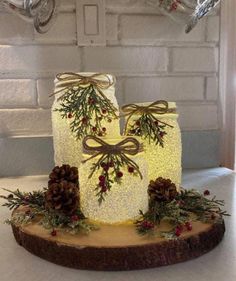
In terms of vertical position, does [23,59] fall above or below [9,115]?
above

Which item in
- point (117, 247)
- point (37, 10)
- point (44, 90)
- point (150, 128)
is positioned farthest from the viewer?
point (44, 90)

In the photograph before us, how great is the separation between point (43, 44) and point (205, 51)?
378mm

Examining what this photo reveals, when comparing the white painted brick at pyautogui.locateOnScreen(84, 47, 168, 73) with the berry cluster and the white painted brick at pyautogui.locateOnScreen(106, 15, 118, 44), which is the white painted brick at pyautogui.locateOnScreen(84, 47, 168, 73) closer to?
the white painted brick at pyautogui.locateOnScreen(106, 15, 118, 44)

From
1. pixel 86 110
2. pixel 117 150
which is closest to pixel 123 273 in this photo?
pixel 117 150

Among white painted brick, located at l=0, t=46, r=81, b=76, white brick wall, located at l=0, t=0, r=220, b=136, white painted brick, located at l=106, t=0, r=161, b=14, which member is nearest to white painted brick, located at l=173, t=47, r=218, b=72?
white brick wall, located at l=0, t=0, r=220, b=136

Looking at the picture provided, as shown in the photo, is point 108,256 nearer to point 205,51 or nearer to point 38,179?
point 38,179

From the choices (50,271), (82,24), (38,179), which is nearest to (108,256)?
(50,271)

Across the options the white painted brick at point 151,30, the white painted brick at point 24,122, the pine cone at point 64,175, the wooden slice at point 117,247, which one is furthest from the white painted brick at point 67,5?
the wooden slice at point 117,247

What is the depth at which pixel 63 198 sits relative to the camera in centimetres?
49

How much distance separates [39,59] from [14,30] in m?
0.08

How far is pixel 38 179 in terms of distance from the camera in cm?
88

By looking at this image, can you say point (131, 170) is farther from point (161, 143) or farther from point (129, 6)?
point (129, 6)

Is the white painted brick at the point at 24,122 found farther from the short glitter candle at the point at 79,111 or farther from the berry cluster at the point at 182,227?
the berry cluster at the point at 182,227

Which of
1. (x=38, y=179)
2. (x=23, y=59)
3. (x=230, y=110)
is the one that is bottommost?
(x=38, y=179)
